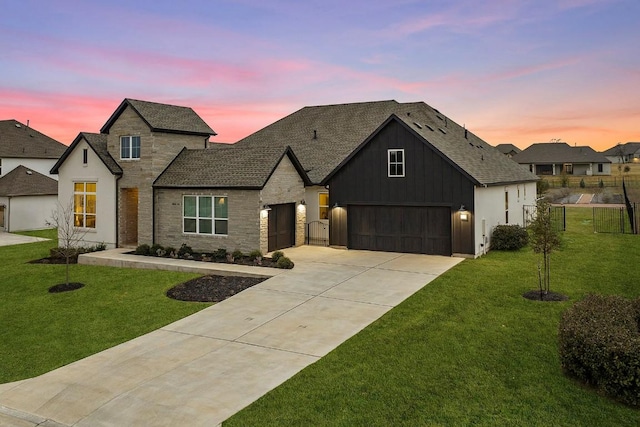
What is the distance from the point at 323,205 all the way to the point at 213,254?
712 centimetres

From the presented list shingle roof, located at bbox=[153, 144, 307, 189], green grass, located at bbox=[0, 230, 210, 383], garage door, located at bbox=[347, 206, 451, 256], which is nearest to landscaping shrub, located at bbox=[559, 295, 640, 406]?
green grass, located at bbox=[0, 230, 210, 383]

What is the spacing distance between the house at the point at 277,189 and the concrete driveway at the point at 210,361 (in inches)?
234

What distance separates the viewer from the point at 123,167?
2380 centimetres

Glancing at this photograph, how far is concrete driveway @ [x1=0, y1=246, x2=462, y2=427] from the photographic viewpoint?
23.1 feet

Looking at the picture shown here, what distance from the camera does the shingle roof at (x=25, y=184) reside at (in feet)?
117

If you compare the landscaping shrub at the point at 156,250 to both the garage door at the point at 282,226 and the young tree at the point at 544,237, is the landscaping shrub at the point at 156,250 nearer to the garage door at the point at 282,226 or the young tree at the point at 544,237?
the garage door at the point at 282,226

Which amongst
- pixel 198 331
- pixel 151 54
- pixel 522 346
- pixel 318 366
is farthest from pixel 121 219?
pixel 522 346

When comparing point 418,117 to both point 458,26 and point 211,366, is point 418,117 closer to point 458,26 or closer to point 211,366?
point 458,26

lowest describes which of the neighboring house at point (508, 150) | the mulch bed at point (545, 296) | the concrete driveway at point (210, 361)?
the concrete driveway at point (210, 361)

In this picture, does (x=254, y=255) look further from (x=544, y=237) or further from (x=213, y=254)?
(x=544, y=237)

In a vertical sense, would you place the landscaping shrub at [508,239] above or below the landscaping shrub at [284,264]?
above

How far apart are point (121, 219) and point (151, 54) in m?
10.2

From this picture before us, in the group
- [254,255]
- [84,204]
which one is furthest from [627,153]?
[84,204]

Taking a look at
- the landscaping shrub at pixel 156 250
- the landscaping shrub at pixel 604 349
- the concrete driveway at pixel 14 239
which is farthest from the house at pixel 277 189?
the landscaping shrub at pixel 604 349
